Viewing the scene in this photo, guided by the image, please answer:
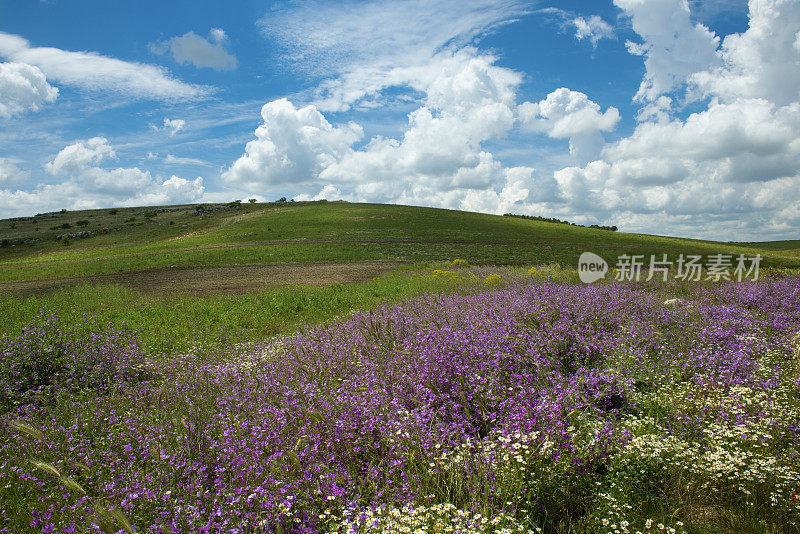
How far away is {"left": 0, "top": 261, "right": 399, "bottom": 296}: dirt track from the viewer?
718 inches

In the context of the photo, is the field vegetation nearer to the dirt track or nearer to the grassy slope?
the dirt track

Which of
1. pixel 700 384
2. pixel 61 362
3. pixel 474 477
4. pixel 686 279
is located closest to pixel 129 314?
pixel 61 362

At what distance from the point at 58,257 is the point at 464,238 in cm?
3729

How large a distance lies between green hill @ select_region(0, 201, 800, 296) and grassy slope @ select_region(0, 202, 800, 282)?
106 millimetres

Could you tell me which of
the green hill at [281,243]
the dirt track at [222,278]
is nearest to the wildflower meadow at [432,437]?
the dirt track at [222,278]

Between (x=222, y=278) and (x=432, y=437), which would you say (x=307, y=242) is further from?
(x=432, y=437)

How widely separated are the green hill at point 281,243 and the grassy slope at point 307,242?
106 millimetres

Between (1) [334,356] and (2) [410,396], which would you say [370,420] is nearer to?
(2) [410,396]

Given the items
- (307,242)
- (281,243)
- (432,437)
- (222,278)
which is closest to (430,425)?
(432,437)

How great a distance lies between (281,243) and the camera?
3872 centimetres

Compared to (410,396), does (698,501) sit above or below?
below

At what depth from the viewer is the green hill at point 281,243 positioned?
95.3ft

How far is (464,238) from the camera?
43.1 m

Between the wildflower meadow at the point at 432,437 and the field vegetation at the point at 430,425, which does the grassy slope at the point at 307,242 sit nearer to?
the field vegetation at the point at 430,425
